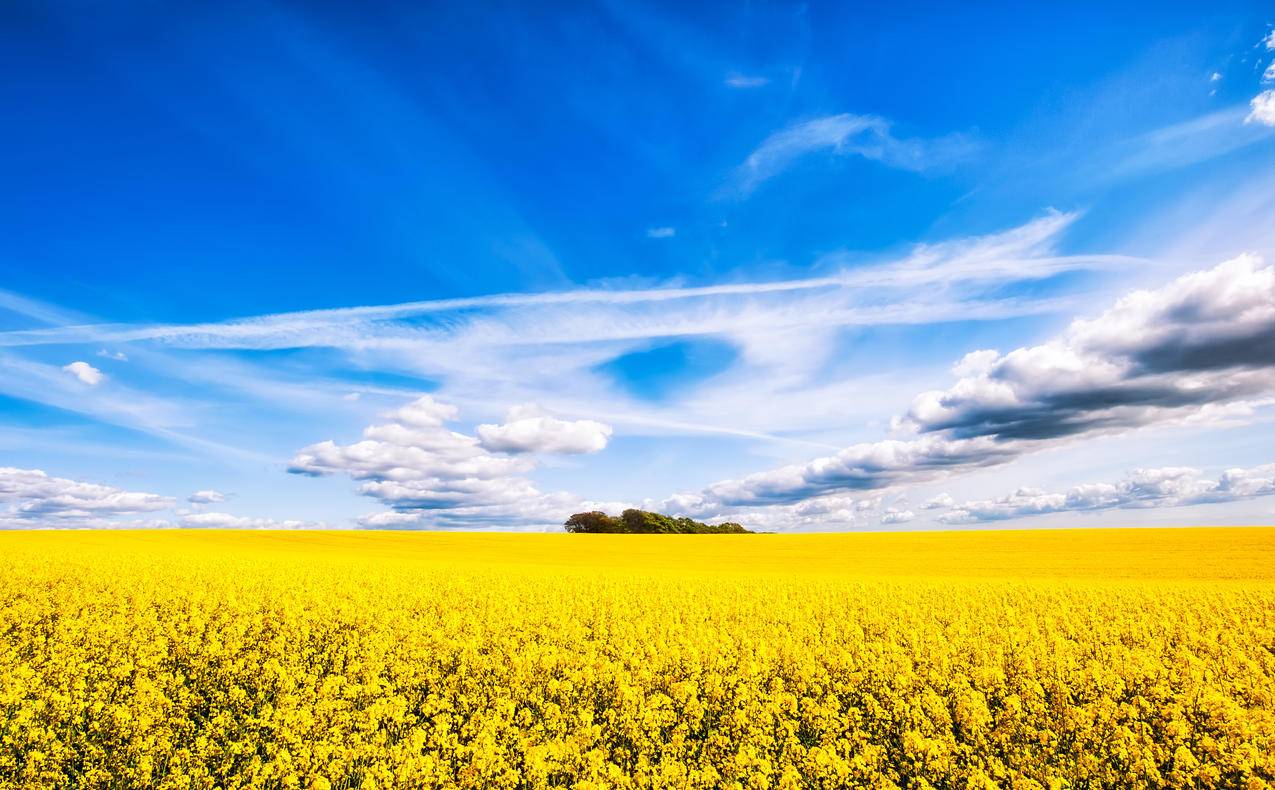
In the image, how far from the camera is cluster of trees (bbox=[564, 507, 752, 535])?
75188mm

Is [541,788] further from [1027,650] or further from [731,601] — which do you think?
[731,601]

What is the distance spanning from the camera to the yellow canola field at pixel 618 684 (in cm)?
684

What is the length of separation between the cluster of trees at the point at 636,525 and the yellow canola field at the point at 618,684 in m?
57.5

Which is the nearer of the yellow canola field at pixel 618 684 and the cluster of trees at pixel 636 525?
the yellow canola field at pixel 618 684

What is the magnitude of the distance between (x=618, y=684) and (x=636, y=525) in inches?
2699

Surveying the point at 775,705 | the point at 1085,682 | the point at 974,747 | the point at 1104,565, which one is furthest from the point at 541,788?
the point at 1104,565

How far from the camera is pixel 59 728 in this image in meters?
7.65

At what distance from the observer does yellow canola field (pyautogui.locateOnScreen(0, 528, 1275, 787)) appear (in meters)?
6.84

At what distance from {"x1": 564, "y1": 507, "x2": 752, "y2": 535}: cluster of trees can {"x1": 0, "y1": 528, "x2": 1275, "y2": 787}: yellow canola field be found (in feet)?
189

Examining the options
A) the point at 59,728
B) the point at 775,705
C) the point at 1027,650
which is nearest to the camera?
the point at 59,728

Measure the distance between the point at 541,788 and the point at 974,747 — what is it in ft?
16.9

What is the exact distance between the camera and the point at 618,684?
29.7 feet

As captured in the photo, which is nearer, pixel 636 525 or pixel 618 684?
pixel 618 684

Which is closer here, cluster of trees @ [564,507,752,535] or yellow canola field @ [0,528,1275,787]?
yellow canola field @ [0,528,1275,787]
